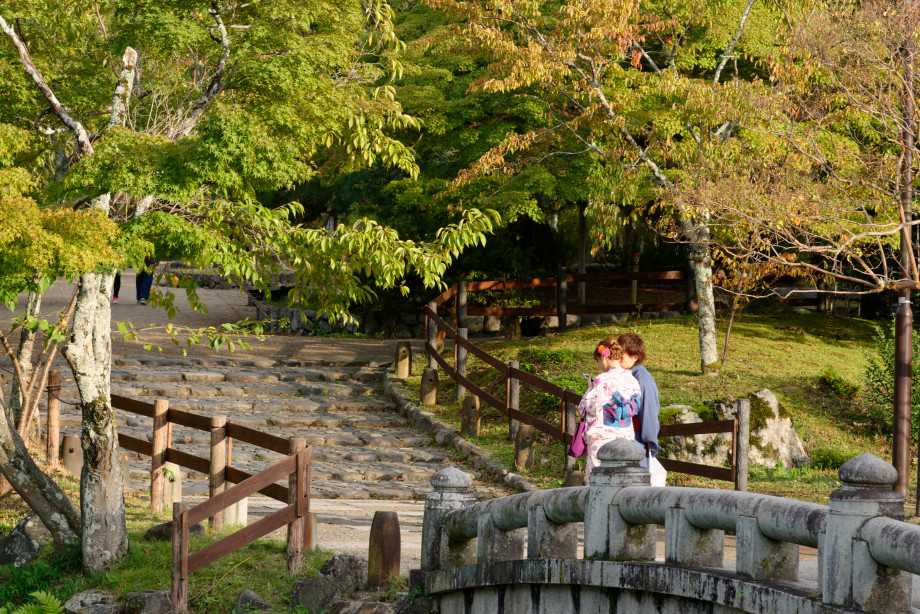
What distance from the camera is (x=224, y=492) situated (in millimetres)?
8070

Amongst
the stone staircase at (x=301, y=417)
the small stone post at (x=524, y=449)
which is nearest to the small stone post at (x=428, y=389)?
the stone staircase at (x=301, y=417)

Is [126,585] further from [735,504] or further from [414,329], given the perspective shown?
[414,329]

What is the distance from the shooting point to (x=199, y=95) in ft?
33.9

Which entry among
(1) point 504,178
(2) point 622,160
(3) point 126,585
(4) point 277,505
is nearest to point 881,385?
(2) point 622,160

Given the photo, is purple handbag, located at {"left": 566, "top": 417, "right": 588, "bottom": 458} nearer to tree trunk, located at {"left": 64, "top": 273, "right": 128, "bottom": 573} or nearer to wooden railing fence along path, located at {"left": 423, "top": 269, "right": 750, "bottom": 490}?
wooden railing fence along path, located at {"left": 423, "top": 269, "right": 750, "bottom": 490}

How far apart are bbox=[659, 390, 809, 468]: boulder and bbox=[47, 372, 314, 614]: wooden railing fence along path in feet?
17.5

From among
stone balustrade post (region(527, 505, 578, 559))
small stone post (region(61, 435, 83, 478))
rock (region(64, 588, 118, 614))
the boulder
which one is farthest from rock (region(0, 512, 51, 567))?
the boulder

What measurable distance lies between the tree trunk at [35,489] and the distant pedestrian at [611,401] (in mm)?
5321

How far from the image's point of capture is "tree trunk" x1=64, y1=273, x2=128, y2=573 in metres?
8.80

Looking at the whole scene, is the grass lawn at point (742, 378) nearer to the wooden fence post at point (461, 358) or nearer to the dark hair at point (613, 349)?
the wooden fence post at point (461, 358)

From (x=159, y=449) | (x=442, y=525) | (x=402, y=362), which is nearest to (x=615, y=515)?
(x=442, y=525)

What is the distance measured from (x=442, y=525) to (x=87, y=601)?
317cm

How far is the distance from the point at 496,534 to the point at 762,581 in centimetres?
251

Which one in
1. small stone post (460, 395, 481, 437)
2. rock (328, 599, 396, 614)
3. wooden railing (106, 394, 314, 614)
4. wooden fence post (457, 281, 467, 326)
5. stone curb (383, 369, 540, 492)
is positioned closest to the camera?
rock (328, 599, 396, 614)
